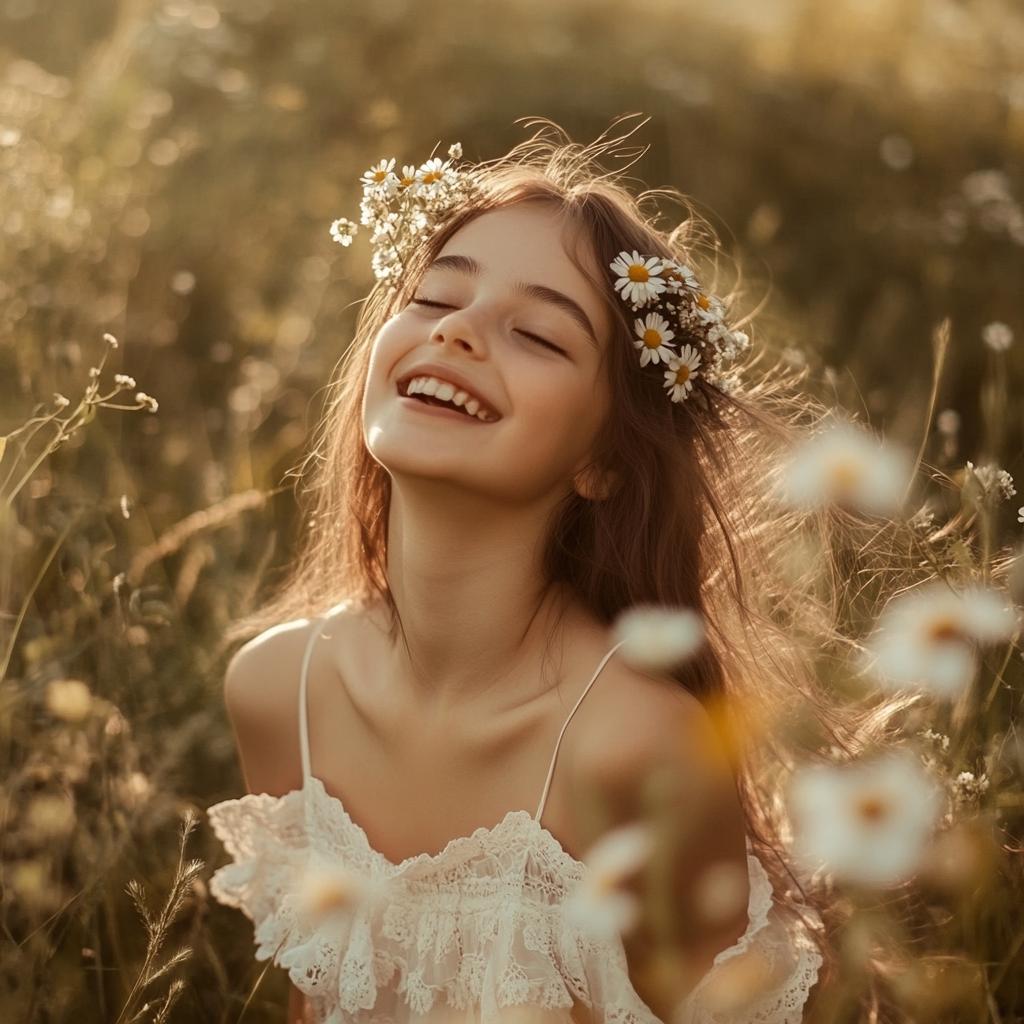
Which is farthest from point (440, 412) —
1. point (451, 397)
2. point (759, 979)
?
point (759, 979)

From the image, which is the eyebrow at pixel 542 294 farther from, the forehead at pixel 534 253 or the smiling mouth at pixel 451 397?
the smiling mouth at pixel 451 397

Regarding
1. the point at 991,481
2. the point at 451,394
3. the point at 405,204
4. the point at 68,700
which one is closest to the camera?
the point at 991,481

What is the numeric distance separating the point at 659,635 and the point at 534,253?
603 mm

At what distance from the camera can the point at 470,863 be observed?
1.77 m

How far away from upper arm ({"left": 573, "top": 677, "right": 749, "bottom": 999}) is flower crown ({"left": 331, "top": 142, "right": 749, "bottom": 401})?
480mm

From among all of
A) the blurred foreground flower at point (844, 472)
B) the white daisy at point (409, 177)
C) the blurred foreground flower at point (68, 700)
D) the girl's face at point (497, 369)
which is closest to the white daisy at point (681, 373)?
the girl's face at point (497, 369)

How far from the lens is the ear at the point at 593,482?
5.87 ft

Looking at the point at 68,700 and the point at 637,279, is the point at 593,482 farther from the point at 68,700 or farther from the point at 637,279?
the point at 68,700

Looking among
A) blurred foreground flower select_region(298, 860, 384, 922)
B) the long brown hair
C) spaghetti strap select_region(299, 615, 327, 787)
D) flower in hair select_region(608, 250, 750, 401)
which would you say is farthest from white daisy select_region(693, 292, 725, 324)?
blurred foreground flower select_region(298, 860, 384, 922)

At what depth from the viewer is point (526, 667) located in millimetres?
1796

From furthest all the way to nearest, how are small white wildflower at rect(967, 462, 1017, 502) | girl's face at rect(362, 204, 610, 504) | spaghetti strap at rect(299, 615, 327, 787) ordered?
spaghetti strap at rect(299, 615, 327, 787), girl's face at rect(362, 204, 610, 504), small white wildflower at rect(967, 462, 1017, 502)

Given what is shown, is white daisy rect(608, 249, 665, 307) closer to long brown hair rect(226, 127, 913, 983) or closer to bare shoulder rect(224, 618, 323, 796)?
long brown hair rect(226, 127, 913, 983)

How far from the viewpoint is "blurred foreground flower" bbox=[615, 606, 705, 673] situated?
1.77 metres

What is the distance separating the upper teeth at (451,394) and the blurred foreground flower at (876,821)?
27.0 inches
